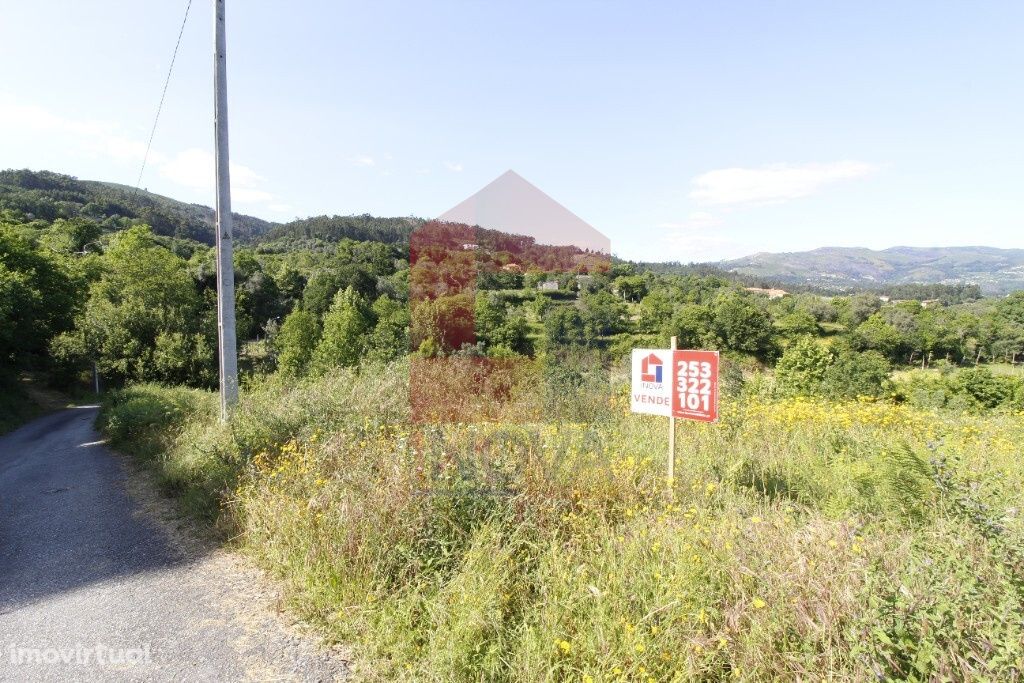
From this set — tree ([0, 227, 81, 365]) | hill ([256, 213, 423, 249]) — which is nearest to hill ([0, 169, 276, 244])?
hill ([256, 213, 423, 249])

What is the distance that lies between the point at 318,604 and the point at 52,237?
192 ft

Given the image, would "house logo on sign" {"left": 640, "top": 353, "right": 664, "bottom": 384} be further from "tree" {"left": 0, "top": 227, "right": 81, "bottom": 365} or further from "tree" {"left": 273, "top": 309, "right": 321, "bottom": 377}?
"tree" {"left": 273, "top": 309, "right": 321, "bottom": 377}

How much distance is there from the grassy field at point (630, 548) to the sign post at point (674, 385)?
1.76 ft

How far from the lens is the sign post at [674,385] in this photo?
3998 mm

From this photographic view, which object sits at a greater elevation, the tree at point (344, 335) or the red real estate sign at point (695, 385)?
the red real estate sign at point (695, 385)

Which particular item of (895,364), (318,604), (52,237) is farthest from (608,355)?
(895,364)

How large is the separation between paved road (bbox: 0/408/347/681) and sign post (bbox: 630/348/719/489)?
114 inches

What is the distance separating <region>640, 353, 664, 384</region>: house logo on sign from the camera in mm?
4402

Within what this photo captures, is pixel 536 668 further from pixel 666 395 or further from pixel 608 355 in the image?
pixel 608 355

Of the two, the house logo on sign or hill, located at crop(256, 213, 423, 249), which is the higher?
hill, located at crop(256, 213, 423, 249)

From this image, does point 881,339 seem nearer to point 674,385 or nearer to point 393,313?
point 393,313

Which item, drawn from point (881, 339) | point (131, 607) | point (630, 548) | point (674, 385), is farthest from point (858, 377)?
point (131, 607)

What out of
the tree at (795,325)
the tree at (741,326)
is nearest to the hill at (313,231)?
the tree at (741,326)

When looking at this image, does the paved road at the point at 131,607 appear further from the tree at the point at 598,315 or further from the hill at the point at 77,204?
the hill at the point at 77,204
